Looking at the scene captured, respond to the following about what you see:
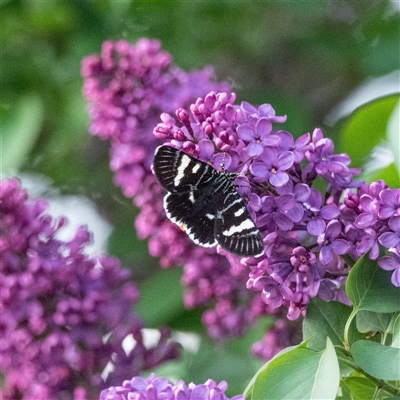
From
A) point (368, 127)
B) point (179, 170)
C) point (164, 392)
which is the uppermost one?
point (368, 127)

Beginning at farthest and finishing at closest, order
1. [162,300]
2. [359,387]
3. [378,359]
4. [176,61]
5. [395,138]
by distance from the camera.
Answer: [176,61], [162,300], [395,138], [359,387], [378,359]

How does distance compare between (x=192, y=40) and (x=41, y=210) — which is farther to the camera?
(x=192, y=40)

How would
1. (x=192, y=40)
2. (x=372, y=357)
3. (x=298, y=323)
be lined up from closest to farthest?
(x=372, y=357) < (x=298, y=323) < (x=192, y=40)

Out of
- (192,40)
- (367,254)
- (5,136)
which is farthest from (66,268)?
(192,40)

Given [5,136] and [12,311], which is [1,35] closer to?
[5,136]

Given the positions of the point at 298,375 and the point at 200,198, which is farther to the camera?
the point at 200,198

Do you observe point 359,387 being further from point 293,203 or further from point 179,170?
point 179,170

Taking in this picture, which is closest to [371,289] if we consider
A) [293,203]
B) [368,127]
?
[293,203]

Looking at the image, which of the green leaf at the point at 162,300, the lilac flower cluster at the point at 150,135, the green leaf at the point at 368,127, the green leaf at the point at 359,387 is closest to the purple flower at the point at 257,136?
the green leaf at the point at 359,387
